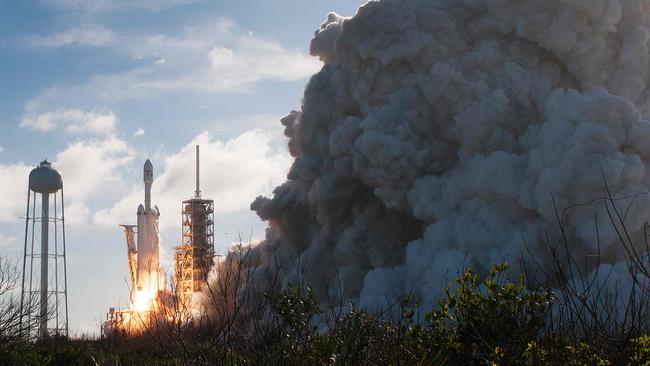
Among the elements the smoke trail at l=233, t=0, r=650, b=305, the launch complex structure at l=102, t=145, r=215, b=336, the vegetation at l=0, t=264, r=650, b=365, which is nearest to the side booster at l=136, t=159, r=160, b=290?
the launch complex structure at l=102, t=145, r=215, b=336

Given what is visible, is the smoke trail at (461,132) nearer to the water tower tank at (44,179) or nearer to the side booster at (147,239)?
the side booster at (147,239)

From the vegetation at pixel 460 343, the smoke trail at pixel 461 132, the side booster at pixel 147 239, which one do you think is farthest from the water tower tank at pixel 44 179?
the vegetation at pixel 460 343

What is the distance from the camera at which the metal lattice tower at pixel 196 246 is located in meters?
45.6

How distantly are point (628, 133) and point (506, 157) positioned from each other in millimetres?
4497

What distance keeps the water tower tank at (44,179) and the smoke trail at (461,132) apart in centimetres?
1239

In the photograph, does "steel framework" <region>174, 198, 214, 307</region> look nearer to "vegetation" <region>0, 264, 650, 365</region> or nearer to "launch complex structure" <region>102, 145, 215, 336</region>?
"launch complex structure" <region>102, 145, 215, 336</region>

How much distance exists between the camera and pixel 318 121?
37.6m

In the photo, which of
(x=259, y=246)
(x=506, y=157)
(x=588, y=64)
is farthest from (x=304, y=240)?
(x=588, y=64)

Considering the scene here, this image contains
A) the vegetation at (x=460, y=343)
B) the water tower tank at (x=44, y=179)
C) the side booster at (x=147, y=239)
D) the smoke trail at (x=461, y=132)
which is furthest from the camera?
the side booster at (x=147, y=239)

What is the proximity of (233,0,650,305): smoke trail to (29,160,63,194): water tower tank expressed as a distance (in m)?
A: 12.4

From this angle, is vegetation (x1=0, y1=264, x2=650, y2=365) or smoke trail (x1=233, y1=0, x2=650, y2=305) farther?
smoke trail (x1=233, y1=0, x2=650, y2=305)

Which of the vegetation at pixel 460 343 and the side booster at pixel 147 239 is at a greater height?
the side booster at pixel 147 239

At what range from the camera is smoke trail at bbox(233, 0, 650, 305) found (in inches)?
1199

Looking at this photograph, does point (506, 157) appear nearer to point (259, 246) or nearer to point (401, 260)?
point (401, 260)
